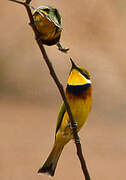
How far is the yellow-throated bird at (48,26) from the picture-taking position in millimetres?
639

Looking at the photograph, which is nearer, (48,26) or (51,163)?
(48,26)

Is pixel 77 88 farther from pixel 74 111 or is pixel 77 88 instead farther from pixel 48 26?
pixel 48 26

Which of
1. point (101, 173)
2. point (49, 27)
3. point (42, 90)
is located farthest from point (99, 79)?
point (49, 27)

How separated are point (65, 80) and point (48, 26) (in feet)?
10.2

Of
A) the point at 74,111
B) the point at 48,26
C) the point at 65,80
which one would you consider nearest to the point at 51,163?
the point at 74,111

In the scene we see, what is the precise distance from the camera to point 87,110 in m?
1.21

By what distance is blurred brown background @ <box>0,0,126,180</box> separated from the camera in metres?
3.00

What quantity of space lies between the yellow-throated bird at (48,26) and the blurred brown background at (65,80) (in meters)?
2.16

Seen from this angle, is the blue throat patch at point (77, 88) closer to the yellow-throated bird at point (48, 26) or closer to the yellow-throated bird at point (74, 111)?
the yellow-throated bird at point (74, 111)

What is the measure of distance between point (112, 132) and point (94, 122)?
0.20 m

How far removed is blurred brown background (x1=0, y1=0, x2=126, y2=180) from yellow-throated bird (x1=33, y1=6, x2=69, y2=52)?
216cm

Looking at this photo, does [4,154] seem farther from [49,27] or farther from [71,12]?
[49,27]

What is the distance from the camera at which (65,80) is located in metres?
3.75

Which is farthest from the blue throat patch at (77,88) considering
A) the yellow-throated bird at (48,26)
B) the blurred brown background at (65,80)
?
the blurred brown background at (65,80)
